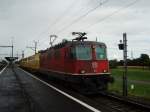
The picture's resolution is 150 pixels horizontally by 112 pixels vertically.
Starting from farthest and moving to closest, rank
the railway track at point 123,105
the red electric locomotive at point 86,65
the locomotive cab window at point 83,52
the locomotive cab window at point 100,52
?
1. the locomotive cab window at point 100,52
2. the locomotive cab window at point 83,52
3. the red electric locomotive at point 86,65
4. the railway track at point 123,105

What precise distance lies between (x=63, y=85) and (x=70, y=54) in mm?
4472

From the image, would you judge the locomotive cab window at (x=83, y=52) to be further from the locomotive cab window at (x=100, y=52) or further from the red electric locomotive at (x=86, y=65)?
the locomotive cab window at (x=100, y=52)

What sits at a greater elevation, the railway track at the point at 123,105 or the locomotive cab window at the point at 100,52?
the locomotive cab window at the point at 100,52

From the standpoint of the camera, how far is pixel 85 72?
63.8 feet

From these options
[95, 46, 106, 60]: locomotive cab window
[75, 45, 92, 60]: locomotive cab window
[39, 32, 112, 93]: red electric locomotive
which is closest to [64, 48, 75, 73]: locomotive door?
[39, 32, 112, 93]: red electric locomotive

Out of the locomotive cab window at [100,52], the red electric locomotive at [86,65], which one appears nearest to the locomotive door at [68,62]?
the red electric locomotive at [86,65]

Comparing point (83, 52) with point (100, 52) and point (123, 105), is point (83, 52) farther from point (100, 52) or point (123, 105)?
point (123, 105)

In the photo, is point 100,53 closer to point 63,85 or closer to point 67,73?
point 67,73

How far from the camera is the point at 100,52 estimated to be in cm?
2053

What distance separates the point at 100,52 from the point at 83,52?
110 centimetres

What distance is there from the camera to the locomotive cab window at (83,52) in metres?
19.8

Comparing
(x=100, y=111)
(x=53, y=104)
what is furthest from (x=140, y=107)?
(x=53, y=104)

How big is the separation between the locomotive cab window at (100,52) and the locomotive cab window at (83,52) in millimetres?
446

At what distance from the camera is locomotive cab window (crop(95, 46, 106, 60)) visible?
20.3 m
